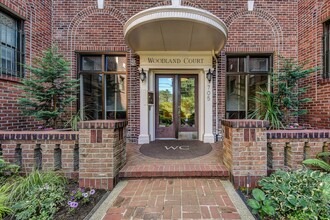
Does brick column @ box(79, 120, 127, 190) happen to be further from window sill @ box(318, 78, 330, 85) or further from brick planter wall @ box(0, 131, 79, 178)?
window sill @ box(318, 78, 330, 85)

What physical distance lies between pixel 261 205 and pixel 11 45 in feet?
19.4

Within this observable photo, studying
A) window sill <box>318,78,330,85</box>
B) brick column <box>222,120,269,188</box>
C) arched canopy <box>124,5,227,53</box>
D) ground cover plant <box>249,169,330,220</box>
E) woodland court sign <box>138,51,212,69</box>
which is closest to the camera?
ground cover plant <box>249,169,330,220</box>

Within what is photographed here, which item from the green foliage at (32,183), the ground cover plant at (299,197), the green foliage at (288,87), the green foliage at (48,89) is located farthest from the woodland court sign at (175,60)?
the ground cover plant at (299,197)

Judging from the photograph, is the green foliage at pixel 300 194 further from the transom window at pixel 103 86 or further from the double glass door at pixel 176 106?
the transom window at pixel 103 86

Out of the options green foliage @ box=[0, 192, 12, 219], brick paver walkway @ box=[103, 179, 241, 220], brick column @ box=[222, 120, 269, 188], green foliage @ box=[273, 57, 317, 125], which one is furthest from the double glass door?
green foliage @ box=[0, 192, 12, 219]

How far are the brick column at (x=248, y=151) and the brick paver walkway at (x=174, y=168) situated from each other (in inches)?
11.1

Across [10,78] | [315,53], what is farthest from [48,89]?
[315,53]

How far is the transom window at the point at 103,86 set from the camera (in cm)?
539

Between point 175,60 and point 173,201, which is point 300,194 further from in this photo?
point 175,60

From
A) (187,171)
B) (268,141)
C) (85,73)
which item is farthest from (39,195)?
(85,73)

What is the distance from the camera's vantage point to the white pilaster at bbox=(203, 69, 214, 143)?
5165 mm

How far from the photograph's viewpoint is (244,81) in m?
5.43

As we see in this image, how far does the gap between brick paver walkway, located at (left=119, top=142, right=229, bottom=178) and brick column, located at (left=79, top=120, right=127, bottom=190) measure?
1.05 feet

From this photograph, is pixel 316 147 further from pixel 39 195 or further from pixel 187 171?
pixel 39 195
